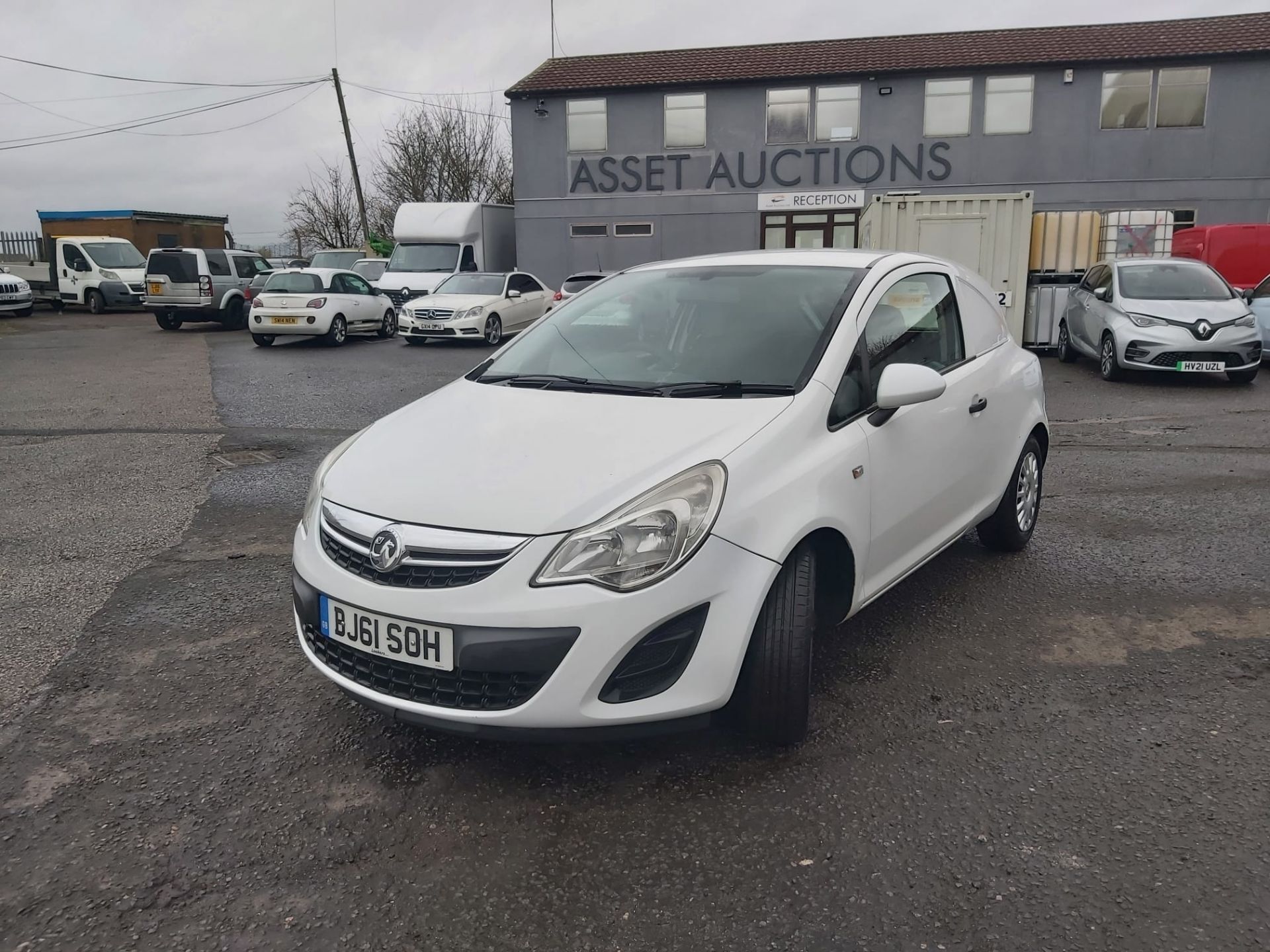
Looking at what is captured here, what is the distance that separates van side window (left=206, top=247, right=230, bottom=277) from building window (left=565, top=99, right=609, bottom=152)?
966 centimetres

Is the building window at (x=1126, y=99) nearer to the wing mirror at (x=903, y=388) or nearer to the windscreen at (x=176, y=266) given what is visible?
the windscreen at (x=176, y=266)

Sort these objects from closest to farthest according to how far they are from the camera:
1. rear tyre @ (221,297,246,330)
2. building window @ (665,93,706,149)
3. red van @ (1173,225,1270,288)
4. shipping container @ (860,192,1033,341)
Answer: shipping container @ (860,192,1033,341), red van @ (1173,225,1270,288), rear tyre @ (221,297,246,330), building window @ (665,93,706,149)

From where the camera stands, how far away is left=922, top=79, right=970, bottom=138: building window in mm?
24375

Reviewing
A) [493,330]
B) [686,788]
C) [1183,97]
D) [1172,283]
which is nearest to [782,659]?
[686,788]

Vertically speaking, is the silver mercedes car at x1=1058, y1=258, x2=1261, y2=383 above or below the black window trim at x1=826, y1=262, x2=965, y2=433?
below

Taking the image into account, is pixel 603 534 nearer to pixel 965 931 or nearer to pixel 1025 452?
pixel 965 931

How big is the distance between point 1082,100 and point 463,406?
81.8 ft

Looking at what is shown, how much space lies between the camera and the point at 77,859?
8.46 feet

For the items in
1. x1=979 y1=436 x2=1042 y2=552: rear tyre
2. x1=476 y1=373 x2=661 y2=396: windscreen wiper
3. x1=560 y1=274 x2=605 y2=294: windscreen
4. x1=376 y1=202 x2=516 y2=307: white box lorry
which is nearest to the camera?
x1=476 y1=373 x2=661 y2=396: windscreen wiper

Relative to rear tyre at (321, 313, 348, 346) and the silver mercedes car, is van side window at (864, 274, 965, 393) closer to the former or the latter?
the silver mercedes car

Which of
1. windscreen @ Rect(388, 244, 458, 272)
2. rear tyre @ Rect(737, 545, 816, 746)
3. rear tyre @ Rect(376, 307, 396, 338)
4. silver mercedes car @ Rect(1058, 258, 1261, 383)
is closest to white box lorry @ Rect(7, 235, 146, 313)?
windscreen @ Rect(388, 244, 458, 272)

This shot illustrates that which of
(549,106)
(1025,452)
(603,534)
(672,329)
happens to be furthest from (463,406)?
(549,106)

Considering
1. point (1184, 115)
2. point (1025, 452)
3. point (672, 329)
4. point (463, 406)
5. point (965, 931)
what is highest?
point (1184, 115)

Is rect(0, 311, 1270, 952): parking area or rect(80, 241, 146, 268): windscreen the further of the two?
rect(80, 241, 146, 268): windscreen
